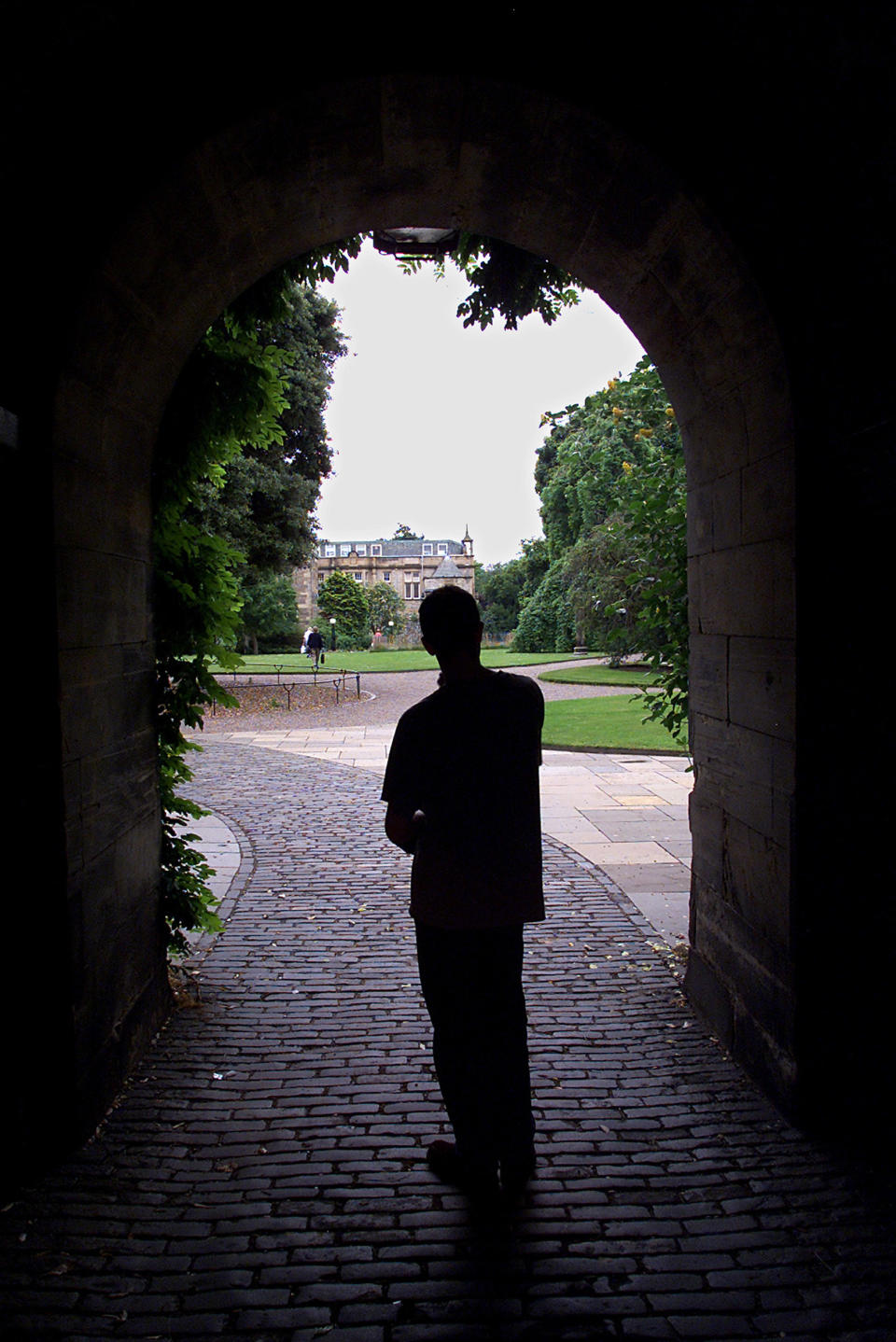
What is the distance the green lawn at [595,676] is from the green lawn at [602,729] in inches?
207

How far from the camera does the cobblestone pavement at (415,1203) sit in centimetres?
233

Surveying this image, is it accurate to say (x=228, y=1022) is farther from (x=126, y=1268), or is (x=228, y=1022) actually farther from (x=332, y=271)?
(x=332, y=271)

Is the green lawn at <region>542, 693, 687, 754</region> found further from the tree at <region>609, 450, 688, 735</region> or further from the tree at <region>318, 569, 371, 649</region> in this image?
the tree at <region>318, 569, 371, 649</region>

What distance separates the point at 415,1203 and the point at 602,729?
485 inches

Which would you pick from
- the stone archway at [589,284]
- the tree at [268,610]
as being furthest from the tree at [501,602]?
the stone archway at [589,284]

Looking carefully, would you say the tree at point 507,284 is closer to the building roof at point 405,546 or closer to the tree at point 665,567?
the tree at point 665,567

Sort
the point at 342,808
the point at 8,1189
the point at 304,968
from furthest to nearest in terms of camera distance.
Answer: the point at 342,808, the point at 304,968, the point at 8,1189

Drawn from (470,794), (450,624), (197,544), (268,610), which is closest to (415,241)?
(197,544)

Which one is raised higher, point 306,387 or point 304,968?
point 306,387

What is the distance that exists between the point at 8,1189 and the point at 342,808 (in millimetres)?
6489

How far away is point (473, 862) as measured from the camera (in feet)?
8.72

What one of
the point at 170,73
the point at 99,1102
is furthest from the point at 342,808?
the point at 170,73

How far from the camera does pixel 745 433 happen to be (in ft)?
11.7

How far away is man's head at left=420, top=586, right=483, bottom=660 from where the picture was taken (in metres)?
2.71
